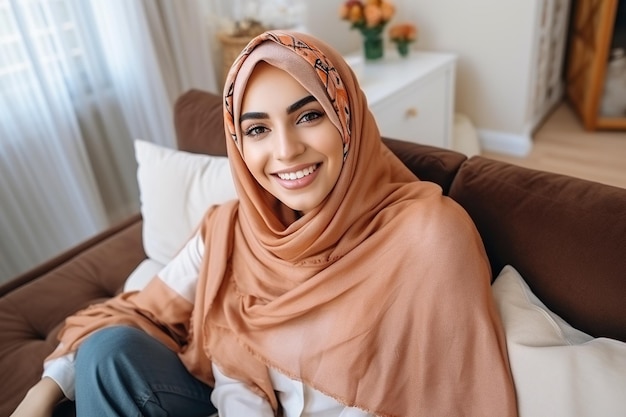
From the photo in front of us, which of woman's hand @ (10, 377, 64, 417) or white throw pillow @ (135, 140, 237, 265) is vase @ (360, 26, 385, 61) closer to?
white throw pillow @ (135, 140, 237, 265)

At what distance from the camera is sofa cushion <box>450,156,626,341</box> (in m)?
0.78

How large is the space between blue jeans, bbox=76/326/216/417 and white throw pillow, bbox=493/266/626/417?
66 centimetres

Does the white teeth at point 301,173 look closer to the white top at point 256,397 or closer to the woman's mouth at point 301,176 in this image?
the woman's mouth at point 301,176

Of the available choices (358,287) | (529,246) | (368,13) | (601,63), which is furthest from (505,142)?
(358,287)

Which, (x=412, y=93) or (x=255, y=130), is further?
(x=412, y=93)

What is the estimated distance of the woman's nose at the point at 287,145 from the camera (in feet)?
2.62

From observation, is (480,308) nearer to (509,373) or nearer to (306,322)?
(509,373)

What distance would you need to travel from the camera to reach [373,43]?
2451mm

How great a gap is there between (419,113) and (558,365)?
1.75 metres

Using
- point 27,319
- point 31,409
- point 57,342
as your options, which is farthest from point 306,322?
point 27,319

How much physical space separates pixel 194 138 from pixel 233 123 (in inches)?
26.3

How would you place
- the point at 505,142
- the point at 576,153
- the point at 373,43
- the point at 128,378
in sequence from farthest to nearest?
1. the point at 505,142
2. the point at 576,153
3. the point at 373,43
4. the point at 128,378

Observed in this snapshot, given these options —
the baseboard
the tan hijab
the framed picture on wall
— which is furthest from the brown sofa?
the framed picture on wall

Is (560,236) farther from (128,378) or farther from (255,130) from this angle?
(128,378)
